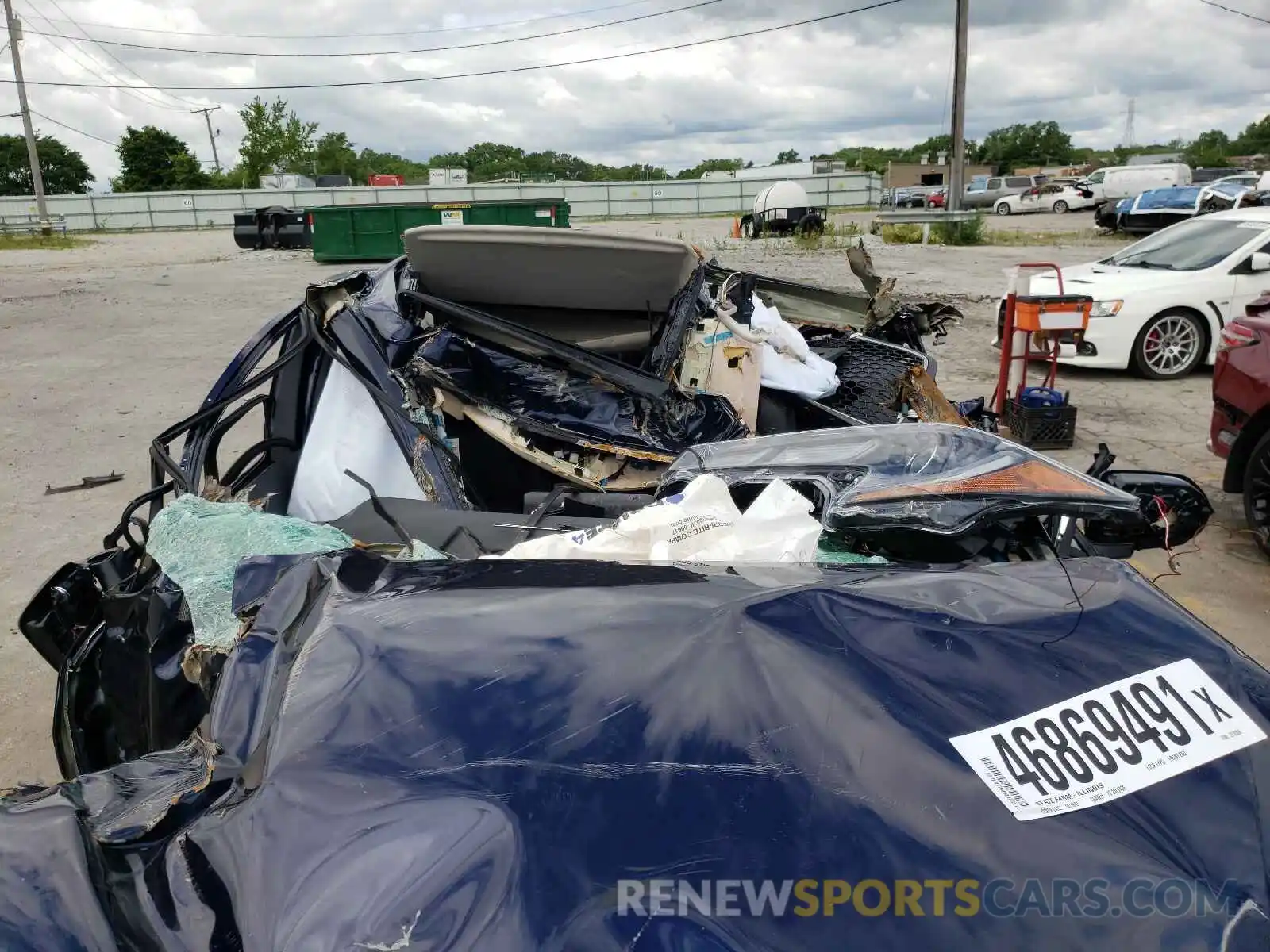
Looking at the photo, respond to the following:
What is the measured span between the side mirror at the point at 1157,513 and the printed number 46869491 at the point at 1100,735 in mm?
800

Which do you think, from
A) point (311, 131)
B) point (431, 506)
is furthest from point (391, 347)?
point (311, 131)

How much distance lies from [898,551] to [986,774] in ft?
2.47

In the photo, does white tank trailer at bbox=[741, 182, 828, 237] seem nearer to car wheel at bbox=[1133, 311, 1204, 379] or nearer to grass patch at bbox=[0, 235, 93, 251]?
car wheel at bbox=[1133, 311, 1204, 379]

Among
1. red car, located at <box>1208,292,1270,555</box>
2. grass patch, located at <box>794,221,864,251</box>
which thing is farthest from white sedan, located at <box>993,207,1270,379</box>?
grass patch, located at <box>794,221,864,251</box>

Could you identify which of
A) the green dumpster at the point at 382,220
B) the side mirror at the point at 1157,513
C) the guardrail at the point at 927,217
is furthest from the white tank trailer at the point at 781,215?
the side mirror at the point at 1157,513

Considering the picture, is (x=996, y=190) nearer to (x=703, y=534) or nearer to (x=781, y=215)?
(x=781, y=215)

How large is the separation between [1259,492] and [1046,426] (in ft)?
6.02

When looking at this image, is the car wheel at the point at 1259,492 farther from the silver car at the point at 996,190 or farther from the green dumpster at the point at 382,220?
the silver car at the point at 996,190

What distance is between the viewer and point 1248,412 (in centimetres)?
482

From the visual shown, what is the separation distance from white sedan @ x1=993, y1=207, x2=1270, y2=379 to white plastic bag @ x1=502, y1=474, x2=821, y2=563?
7807 mm

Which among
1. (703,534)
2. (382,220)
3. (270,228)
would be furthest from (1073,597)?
(270,228)

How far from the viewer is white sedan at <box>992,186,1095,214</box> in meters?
38.5

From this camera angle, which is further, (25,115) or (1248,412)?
(25,115)

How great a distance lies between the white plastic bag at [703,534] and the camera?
1802 mm
